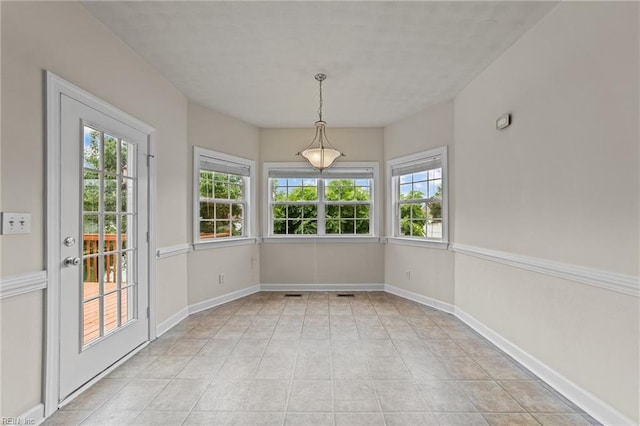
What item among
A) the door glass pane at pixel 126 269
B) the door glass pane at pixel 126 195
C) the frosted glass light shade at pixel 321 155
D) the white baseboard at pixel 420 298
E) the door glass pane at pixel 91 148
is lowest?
the white baseboard at pixel 420 298

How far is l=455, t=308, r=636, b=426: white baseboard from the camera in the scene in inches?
67.9

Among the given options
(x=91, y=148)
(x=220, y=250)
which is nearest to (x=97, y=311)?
(x=91, y=148)

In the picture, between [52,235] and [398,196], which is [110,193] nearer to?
[52,235]

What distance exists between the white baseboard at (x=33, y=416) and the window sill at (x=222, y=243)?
2113 millimetres

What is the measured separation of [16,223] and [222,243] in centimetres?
253

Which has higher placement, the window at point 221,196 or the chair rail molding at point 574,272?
the window at point 221,196

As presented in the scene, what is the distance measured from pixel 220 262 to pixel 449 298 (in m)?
3.03

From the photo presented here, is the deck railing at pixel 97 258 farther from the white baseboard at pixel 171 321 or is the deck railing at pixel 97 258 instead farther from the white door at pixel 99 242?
the white baseboard at pixel 171 321

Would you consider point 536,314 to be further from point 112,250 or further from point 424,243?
point 112,250

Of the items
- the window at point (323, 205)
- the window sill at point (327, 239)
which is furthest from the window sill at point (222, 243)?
the window at point (323, 205)

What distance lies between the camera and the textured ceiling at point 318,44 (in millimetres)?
2131

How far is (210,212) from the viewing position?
410cm

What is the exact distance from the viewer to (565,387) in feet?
6.62

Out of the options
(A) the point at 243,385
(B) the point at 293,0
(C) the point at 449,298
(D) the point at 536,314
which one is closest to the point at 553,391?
(D) the point at 536,314
